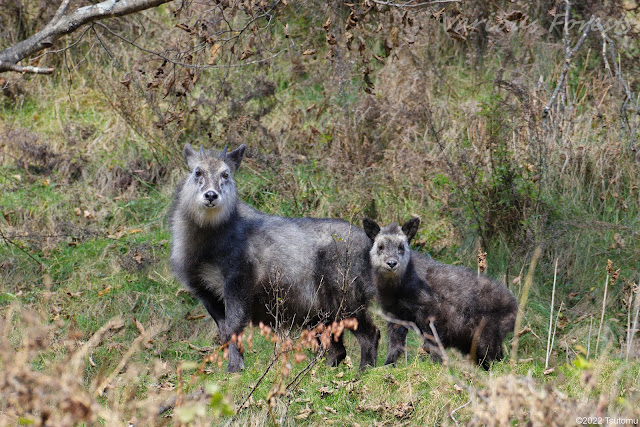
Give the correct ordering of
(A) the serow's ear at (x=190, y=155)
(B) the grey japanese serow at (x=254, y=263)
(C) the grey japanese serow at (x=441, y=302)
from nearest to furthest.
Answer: (B) the grey japanese serow at (x=254, y=263) < (C) the grey japanese serow at (x=441, y=302) < (A) the serow's ear at (x=190, y=155)

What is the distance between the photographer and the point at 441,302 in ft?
26.2

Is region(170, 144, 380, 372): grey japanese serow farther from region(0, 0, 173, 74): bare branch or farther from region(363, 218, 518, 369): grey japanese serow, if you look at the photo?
region(0, 0, 173, 74): bare branch

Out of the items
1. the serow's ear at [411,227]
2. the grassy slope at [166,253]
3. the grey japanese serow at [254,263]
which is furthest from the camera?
the serow's ear at [411,227]

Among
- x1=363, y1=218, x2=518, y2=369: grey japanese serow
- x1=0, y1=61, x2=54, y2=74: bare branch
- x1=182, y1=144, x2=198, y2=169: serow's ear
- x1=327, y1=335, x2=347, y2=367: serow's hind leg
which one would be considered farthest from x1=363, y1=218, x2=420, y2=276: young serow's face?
x1=0, y1=61, x2=54, y2=74: bare branch

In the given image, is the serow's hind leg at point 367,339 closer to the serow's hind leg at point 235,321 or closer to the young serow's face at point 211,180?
the serow's hind leg at point 235,321

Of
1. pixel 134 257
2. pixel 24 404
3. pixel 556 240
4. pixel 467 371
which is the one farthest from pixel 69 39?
pixel 24 404

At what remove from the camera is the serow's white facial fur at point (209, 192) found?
7.55 m

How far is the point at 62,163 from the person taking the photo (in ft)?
37.4

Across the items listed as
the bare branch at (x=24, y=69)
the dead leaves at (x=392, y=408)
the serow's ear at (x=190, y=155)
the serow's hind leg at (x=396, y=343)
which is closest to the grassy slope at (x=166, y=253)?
the dead leaves at (x=392, y=408)

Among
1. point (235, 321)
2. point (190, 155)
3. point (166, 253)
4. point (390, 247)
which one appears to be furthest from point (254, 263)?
point (166, 253)

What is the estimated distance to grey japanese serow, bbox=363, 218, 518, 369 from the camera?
7805 millimetres

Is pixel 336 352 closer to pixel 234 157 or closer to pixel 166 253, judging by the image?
pixel 234 157

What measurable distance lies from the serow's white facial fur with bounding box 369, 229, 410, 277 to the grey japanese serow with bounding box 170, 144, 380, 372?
15cm

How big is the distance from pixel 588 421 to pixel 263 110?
8208 mm
